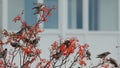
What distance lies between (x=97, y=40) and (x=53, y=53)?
501 centimetres

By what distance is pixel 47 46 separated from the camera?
29.6 ft

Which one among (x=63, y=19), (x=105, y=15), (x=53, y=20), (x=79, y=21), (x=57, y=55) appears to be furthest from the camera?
(x=105, y=15)

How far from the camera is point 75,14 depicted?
965 cm

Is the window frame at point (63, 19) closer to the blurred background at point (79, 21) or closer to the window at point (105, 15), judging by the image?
the blurred background at point (79, 21)

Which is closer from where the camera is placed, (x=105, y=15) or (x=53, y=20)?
(x=53, y=20)

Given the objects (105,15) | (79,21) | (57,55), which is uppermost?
(105,15)

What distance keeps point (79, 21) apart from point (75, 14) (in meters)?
0.21

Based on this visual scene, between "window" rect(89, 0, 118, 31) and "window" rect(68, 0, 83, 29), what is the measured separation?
392 millimetres

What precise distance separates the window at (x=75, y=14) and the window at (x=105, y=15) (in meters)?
0.39

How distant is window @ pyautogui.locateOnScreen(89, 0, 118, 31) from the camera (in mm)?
9766

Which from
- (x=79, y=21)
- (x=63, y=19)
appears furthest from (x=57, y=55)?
(x=79, y=21)

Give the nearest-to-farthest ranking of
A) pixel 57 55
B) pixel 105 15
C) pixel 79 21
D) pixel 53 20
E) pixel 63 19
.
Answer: pixel 57 55
pixel 63 19
pixel 53 20
pixel 79 21
pixel 105 15

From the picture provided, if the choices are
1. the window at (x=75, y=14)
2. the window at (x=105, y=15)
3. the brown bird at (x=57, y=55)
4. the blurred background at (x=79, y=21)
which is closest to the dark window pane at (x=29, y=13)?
the blurred background at (x=79, y=21)

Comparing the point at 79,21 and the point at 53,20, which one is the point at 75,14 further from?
the point at 53,20
